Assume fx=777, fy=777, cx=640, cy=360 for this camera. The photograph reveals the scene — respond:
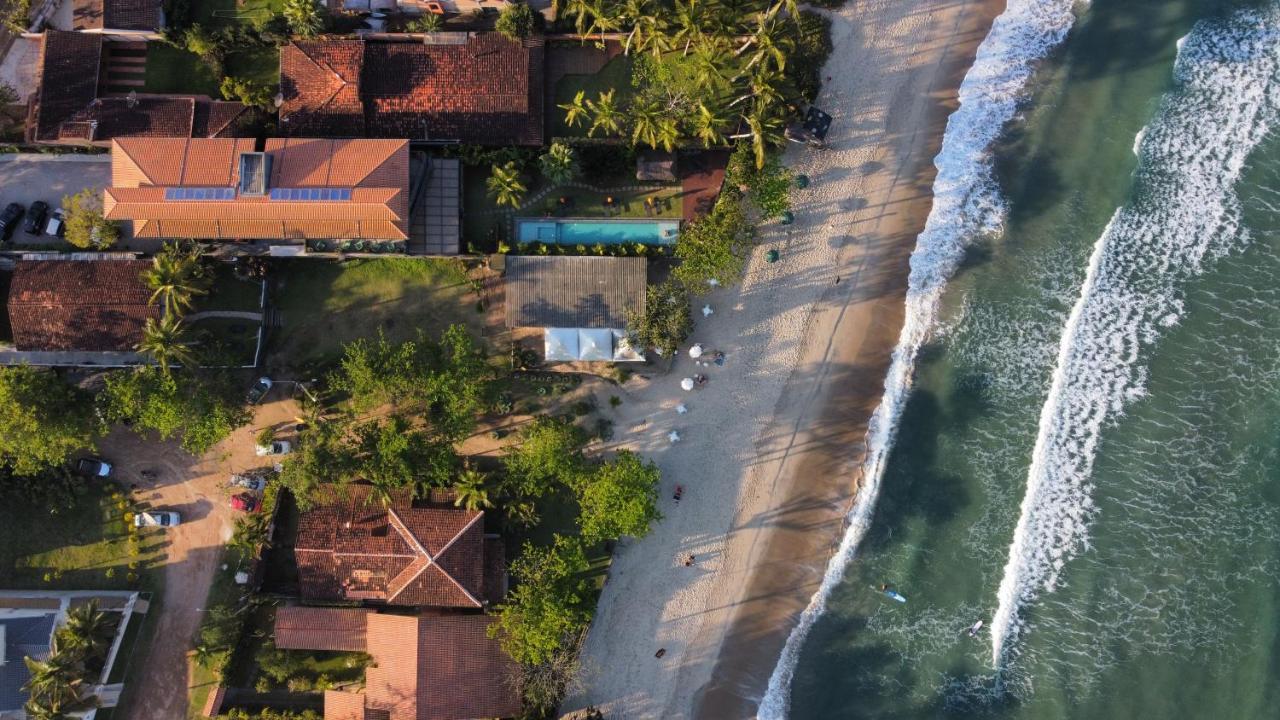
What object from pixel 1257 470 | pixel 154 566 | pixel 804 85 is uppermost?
pixel 804 85

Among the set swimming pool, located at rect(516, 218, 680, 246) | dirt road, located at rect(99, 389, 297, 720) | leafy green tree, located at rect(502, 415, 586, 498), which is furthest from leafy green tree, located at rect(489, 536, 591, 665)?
swimming pool, located at rect(516, 218, 680, 246)

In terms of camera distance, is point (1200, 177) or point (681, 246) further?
point (1200, 177)

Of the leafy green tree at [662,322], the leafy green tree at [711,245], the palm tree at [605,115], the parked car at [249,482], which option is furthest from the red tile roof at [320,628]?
the palm tree at [605,115]

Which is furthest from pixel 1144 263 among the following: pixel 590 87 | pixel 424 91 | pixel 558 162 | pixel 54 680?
pixel 54 680

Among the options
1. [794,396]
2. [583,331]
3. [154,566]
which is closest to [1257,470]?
[794,396]

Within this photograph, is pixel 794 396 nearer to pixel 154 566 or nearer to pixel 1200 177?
pixel 1200 177

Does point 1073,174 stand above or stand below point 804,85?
below

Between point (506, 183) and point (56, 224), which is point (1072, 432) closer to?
point (506, 183)

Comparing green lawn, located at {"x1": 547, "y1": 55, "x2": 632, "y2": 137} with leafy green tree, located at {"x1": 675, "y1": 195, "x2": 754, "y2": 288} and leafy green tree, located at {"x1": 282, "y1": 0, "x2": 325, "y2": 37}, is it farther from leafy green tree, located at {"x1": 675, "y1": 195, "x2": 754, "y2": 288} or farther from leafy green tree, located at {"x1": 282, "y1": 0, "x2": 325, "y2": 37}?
leafy green tree, located at {"x1": 282, "y1": 0, "x2": 325, "y2": 37}
